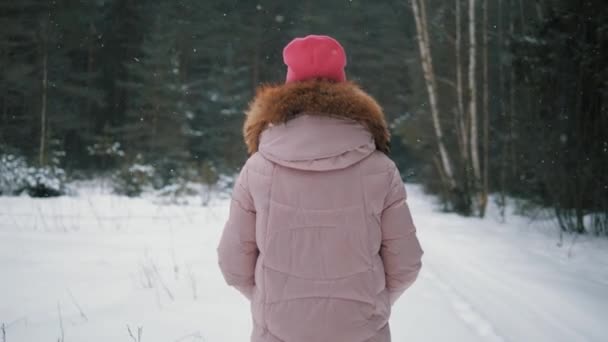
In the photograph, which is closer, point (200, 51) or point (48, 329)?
point (48, 329)

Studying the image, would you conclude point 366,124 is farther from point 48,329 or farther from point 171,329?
point 48,329

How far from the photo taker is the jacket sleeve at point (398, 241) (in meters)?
1.30

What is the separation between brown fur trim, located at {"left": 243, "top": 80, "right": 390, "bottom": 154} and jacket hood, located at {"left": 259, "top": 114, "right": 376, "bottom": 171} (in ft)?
0.09

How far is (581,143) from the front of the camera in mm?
5605

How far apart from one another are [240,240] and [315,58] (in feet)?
2.49

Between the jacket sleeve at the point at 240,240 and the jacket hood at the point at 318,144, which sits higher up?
the jacket hood at the point at 318,144

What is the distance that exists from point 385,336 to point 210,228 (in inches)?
210

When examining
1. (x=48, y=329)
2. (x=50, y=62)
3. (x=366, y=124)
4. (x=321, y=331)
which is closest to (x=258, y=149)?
(x=366, y=124)

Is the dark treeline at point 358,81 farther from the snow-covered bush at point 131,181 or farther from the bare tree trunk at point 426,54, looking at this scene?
the snow-covered bush at point 131,181

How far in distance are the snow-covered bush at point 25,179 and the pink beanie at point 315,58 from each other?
10962 mm

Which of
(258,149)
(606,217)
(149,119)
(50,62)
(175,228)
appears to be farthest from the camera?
(149,119)

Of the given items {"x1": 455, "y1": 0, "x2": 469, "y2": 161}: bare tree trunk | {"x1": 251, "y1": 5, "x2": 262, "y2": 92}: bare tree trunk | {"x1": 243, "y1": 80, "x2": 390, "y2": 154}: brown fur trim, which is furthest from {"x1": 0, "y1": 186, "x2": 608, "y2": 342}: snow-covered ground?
{"x1": 251, "y1": 5, "x2": 262, "y2": 92}: bare tree trunk

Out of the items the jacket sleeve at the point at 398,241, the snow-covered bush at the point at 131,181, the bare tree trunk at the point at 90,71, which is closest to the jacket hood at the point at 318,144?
the jacket sleeve at the point at 398,241

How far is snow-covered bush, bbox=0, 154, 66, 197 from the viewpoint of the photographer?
30.6 ft
